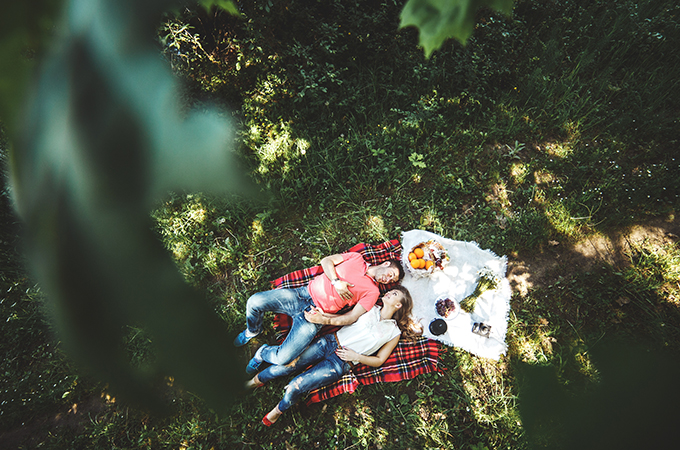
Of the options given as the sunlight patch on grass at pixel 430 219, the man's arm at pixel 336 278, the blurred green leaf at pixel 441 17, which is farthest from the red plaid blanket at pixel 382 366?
the blurred green leaf at pixel 441 17

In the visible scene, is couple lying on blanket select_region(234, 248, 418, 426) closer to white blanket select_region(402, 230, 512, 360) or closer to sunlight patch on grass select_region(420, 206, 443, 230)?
white blanket select_region(402, 230, 512, 360)

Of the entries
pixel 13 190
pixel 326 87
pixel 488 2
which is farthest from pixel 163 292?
pixel 326 87

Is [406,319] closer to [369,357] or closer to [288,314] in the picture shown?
[369,357]

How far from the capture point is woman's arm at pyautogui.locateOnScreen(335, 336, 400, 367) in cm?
292

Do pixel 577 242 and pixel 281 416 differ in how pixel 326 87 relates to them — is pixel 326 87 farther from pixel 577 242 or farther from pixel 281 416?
pixel 281 416

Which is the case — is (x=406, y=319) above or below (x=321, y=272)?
below

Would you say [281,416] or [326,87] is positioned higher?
[326,87]

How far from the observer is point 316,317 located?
9.66 ft

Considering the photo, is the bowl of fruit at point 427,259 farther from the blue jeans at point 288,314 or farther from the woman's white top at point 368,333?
the blue jeans at point 288,314

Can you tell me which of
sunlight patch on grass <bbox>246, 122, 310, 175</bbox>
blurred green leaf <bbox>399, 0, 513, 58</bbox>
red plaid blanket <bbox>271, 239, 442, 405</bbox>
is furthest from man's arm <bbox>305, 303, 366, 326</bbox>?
blurred green leaf <bbox>399, 0, 513, 58</bbox>

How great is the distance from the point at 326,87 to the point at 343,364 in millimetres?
3783

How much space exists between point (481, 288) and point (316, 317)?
190 centimetres

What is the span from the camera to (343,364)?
296cm

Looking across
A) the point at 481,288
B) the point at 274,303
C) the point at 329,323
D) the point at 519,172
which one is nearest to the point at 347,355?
the point at 329,323
